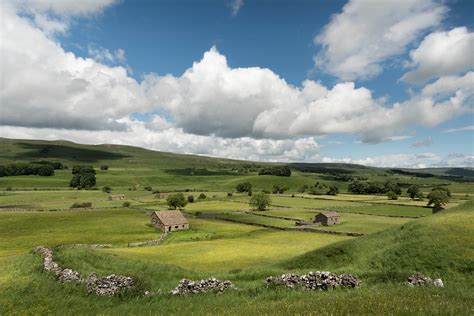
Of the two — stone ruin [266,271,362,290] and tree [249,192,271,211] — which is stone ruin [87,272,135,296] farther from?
tree [249,192,271,211]

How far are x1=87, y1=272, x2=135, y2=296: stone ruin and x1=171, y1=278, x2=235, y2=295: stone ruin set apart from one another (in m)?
3.27

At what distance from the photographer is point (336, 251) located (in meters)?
35.1

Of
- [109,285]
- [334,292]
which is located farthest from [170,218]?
[334,292]

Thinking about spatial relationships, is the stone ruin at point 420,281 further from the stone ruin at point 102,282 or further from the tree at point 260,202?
the tree at point 260,202

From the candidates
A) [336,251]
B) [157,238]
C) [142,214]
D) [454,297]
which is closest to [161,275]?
[336,251]

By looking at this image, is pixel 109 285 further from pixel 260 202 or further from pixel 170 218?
pixel 260 202

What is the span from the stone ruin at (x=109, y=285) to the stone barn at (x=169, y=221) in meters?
65.7

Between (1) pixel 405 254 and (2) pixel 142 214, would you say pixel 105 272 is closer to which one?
(1) pixel 405 254

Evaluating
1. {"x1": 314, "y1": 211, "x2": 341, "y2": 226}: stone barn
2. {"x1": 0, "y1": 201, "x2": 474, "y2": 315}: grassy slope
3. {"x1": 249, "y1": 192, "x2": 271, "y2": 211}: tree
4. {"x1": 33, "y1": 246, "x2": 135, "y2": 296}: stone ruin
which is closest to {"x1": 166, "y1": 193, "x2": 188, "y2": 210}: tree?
{"x1": 249, "y1": 192, "x2": 271, "y2": 211}: tree

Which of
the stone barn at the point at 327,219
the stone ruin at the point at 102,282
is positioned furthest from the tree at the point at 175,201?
the stone ruin at the point at 102,282

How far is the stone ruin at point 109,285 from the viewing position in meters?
19.9

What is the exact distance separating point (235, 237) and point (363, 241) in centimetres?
4351

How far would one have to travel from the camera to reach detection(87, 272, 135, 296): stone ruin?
19859mm

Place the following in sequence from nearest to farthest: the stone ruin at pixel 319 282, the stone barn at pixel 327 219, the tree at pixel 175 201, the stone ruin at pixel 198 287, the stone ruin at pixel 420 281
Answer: the stone ruin at pixel 420 281, the stone ruin at pixel 198 287, the stone ruin at pixel 319 282, the stone barn at pixel 327 219, the tree at pixel 175 201
